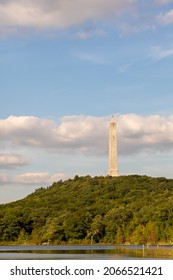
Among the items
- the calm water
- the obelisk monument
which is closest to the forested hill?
the obelisk monument

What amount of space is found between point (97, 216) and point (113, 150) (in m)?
35.6

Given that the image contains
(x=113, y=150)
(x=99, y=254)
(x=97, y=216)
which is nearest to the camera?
(x=99, y=254)

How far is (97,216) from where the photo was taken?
5369 inches

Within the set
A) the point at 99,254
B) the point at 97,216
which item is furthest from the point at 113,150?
the point at 99,254

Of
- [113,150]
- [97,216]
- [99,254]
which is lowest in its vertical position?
[99,254]

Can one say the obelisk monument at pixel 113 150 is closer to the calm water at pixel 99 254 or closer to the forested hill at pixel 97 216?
the forested hill at pixel 97 216

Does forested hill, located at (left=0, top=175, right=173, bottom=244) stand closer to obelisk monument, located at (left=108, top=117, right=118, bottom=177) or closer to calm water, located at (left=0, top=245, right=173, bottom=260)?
obelisk monument, located at (left=108, top=117, right=118, bottom=177)

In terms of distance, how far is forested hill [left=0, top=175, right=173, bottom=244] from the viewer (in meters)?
122

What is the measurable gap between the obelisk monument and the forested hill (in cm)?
307

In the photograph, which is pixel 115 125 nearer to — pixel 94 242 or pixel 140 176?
pixel 140 176

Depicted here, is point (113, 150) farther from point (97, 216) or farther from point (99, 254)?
point (99, 254)

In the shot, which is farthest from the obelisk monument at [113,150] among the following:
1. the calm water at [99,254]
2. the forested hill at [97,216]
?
the calm water at [99,254]
